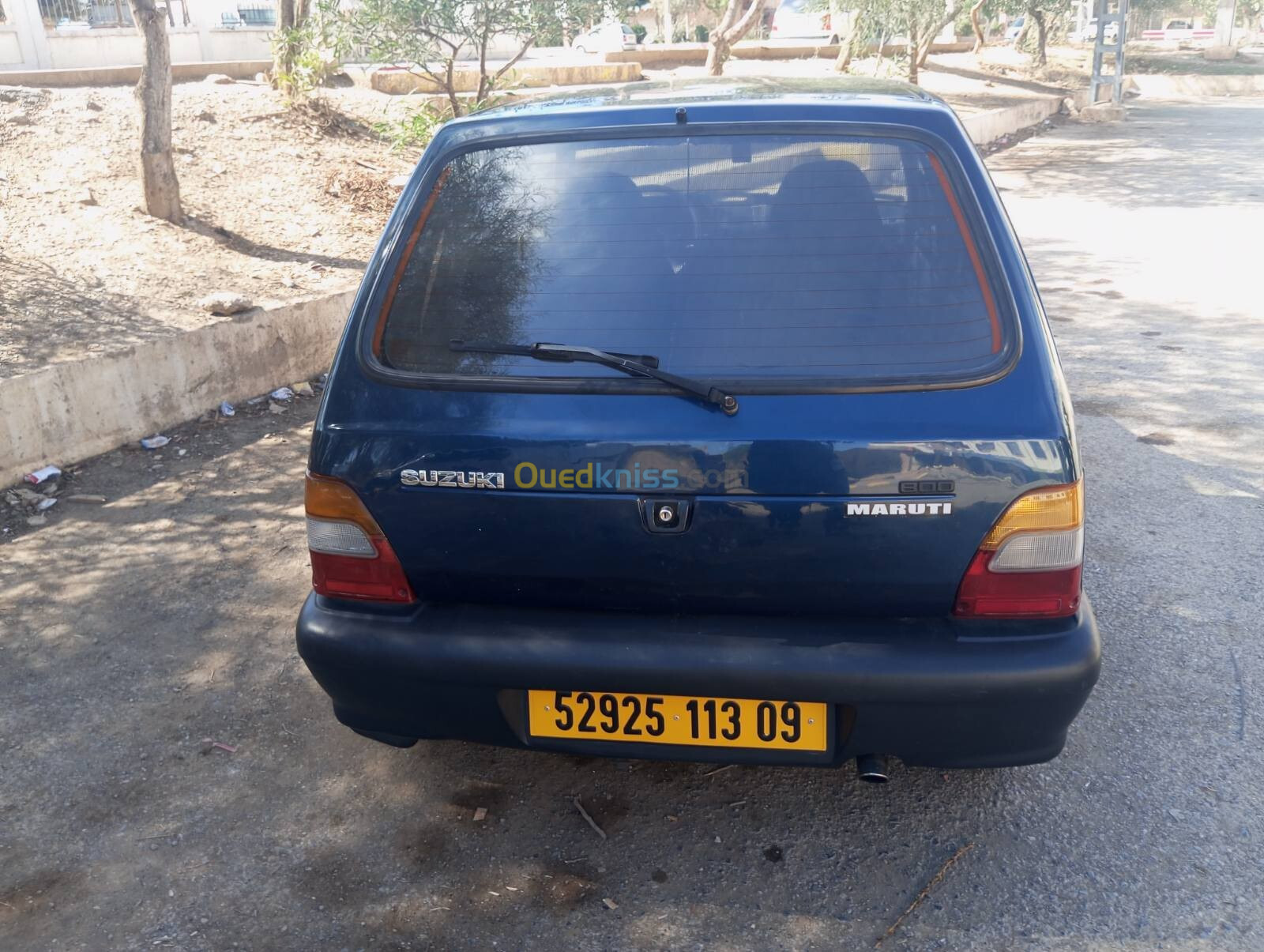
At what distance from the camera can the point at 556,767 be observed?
3.16 meters

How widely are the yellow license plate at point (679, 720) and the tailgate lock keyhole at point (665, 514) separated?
1.23 ft

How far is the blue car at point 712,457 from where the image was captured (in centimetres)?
237

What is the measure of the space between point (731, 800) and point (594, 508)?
3.41 feet

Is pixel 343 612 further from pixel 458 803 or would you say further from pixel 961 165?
pixel 961 165

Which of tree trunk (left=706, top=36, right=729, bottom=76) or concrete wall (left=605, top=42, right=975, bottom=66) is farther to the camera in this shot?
concrete wall (left=605, top=42, right=975, bottom=66)

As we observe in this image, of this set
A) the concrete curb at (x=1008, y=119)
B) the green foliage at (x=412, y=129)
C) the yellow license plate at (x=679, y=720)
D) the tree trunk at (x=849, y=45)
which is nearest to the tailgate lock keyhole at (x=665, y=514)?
the yellow license plate at (x=679, y=720)

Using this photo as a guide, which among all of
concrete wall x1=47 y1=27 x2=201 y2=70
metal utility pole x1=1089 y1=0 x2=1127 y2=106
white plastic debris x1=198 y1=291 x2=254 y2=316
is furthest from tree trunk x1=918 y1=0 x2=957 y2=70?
white plastic debris x1=198 y1=291 x2=254 y2=316

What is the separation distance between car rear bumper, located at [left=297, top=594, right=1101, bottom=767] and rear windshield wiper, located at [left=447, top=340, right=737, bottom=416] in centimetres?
50

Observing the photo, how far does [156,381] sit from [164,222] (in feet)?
7.94

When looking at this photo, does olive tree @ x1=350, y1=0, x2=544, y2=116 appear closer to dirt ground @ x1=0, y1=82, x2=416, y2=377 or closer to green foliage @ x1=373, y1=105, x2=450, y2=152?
green foliage @ x1=373, y1=105, x2=450, y2=152

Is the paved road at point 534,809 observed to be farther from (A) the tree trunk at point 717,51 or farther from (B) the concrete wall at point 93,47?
(B) the concrete wall at point 93,47

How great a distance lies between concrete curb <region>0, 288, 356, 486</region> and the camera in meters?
5.29

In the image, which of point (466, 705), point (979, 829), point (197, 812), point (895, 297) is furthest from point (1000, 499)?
point (197, 812)

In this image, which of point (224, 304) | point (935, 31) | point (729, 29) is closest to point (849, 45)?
point (935, 31)
